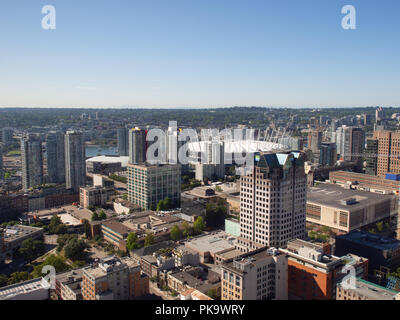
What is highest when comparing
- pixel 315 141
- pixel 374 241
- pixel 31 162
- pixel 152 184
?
pixel 315 141

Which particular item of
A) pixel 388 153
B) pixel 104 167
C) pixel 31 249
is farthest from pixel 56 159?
pixel 388 153

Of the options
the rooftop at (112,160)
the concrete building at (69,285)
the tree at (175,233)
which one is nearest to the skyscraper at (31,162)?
the rooftop at (112,160)

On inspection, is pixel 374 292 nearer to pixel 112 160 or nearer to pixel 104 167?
pixel 104 167

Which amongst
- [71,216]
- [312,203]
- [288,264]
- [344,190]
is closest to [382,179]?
[344,190]

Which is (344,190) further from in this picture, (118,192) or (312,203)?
(118,192)

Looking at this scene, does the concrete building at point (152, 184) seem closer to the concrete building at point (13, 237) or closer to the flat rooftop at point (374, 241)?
the concrete building at point (13, 237)

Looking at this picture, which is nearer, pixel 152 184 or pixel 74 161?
pixel 152 184

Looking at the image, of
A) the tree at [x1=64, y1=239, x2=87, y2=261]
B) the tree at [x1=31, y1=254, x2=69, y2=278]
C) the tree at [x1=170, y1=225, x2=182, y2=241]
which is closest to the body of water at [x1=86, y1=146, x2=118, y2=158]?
the tree at [x1=170, y1=225, x2=182, y2=241]
